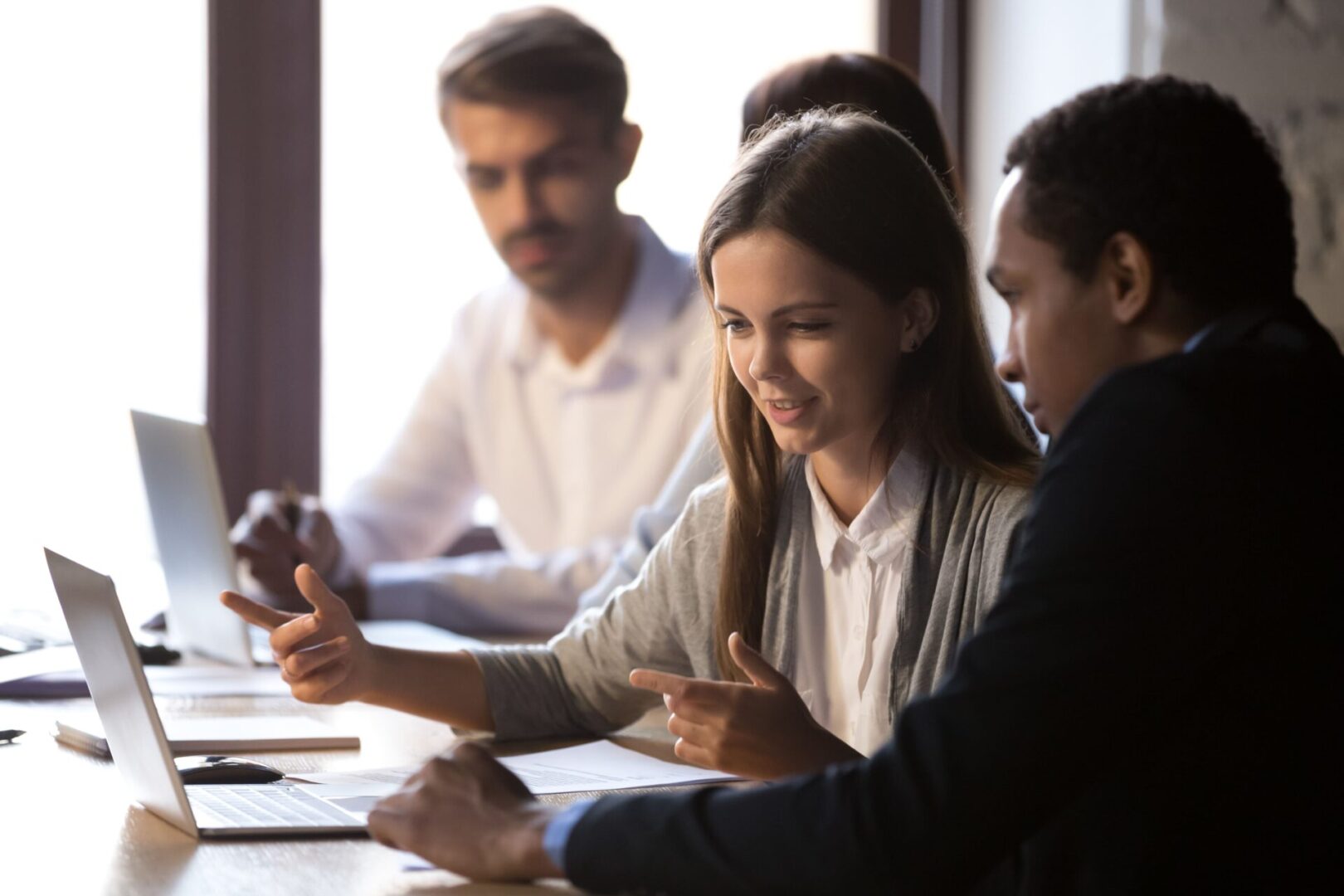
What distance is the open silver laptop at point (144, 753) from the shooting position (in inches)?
39.9

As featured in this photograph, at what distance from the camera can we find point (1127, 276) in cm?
87

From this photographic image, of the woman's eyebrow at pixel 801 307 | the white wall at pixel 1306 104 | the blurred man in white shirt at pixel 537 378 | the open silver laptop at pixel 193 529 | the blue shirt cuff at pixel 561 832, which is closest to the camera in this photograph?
the blue shirt cuff at pixel 561 832

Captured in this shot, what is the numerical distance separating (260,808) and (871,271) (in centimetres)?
66

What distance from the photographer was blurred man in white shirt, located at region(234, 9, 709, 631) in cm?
238

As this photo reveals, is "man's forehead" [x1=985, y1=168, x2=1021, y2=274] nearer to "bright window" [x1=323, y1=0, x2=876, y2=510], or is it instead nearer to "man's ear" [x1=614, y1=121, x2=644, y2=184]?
"man's ear" [x1=614, y1=121, x2=644, y2=184]

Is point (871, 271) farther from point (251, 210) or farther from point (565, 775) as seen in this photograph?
point (251, 210)

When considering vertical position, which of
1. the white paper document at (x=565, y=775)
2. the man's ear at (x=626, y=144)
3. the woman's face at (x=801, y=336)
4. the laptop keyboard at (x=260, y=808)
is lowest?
the white paper document at (x=565, y=775)

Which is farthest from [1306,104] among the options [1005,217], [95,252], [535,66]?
[95,252]

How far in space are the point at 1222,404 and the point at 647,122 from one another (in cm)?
234

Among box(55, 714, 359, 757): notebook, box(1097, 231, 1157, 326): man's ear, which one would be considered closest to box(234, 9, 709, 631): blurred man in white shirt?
box(55, 714, 359, 757): notebook

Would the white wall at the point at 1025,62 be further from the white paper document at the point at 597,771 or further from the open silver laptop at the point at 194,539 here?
the white paper document at the point at 597,771

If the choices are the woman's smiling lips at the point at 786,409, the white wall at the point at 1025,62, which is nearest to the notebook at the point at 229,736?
the woman's smiling lips at the point at 786,409

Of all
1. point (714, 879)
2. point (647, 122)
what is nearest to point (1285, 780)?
point (714, 879)

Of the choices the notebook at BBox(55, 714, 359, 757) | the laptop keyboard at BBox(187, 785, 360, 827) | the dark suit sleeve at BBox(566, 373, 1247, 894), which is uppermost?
the dark suit sleeve at BBox(566, 373, 1247, 894)
